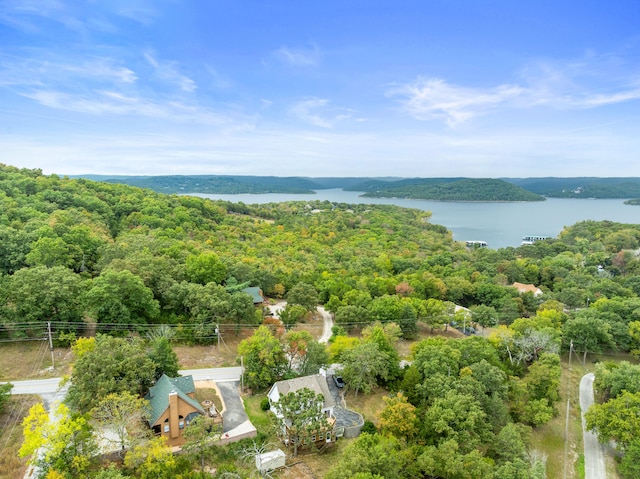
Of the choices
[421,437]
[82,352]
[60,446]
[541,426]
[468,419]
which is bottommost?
[541,426]

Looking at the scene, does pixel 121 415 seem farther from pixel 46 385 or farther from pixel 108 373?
pixel 46 385

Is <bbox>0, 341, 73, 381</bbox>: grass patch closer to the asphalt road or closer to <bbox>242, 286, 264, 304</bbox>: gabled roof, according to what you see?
the asphalt road

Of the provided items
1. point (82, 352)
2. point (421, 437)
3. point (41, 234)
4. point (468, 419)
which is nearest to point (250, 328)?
point (82, 352)

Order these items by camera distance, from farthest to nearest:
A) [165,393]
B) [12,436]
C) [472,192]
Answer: [472,192] < [165,393] < [12,436]

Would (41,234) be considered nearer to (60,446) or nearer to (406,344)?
(60,446)

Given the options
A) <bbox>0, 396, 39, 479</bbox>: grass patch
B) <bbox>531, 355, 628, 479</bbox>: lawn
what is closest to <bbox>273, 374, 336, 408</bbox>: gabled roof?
<bbox>0, 396, 39, 479</bbox>: grass patch

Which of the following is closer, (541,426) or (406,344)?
(541,426)

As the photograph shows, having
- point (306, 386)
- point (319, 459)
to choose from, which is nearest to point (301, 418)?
point (319, 459)
